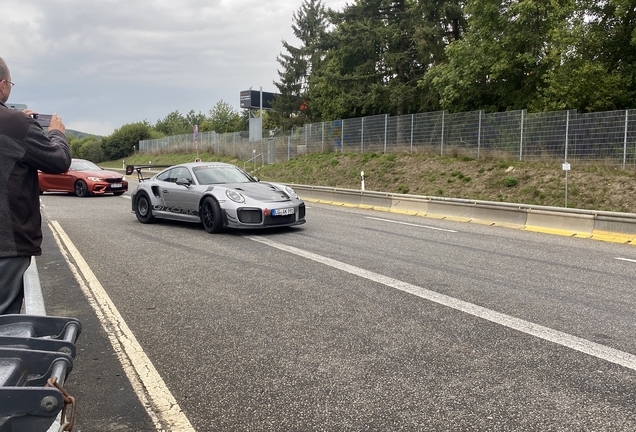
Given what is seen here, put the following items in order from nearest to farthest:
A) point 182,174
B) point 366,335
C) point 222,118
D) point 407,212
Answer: point 366,335 < point 182,174 < point 407,212 < point 222,118

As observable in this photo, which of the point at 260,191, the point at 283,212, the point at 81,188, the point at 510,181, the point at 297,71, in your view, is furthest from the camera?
the point at 297,71

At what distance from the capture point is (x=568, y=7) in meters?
21.3

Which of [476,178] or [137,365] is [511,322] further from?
[476,178]

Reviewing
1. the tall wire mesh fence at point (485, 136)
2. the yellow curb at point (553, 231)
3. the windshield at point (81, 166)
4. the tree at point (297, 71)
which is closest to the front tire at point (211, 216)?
the yellow curb at point (553, 231)

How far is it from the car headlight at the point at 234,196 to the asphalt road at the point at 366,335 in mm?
1241

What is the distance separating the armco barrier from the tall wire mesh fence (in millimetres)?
5544

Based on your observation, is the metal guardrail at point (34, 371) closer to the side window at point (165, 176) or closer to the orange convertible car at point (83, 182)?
the side window at point (165, 176)

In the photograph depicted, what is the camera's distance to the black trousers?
2941mm

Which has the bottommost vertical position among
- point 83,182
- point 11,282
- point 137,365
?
point 137,365

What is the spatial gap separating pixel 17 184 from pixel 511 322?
164 inches

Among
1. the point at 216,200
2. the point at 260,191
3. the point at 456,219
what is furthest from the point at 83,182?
the point at 456,219

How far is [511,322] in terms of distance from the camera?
4863mm

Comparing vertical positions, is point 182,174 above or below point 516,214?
above

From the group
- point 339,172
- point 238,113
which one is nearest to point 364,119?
point 339,172
